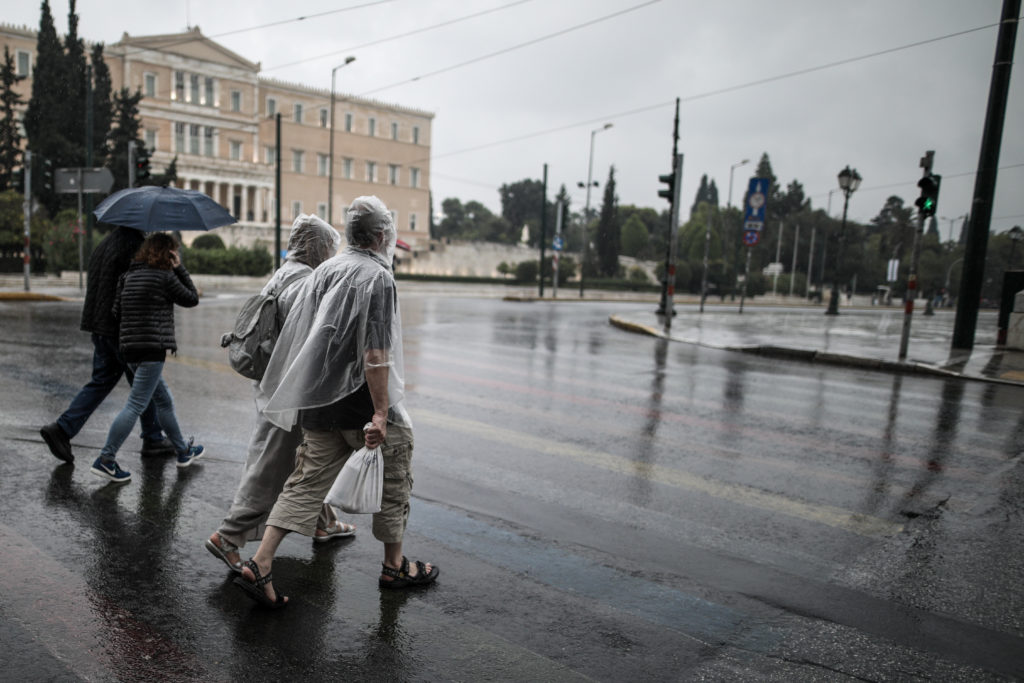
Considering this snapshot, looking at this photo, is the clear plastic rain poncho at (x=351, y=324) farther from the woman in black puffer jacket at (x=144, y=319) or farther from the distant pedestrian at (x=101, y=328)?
the distant pedestrian at (x=101, y=328)

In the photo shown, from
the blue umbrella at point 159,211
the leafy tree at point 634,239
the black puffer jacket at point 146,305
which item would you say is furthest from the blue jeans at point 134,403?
the leafy tree at point 634,239

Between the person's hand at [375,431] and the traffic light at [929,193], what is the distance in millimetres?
12164

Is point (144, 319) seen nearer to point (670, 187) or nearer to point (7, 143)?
A: point (670, 187)

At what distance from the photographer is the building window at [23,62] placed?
54.9m

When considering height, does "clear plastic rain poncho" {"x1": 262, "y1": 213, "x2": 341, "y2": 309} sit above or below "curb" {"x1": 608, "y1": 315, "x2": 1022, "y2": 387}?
above

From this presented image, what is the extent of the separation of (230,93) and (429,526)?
6926 centimetres

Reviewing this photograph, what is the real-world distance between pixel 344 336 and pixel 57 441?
3.03 meters

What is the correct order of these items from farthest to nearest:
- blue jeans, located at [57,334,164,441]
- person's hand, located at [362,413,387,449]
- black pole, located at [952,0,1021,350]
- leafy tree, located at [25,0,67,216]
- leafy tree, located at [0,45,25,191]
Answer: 1. leafy tree, located at [0,45,25,191]
2. leafy tree, located at [25,0,67,216]
3. black pole, located at [952,0,1021,350]
4. blue jeans, located at [57,334,164,441]
5. person's hand, located at [362,413,387,449]

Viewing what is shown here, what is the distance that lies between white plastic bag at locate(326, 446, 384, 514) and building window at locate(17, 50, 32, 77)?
221ft

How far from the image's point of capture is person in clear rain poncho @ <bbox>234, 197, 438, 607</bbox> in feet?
10.1

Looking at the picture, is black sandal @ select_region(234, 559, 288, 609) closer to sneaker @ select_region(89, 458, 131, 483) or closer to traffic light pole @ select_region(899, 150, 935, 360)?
sneaker @ select_region(89, 458, 131, 483)

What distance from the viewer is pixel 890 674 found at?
2.73m

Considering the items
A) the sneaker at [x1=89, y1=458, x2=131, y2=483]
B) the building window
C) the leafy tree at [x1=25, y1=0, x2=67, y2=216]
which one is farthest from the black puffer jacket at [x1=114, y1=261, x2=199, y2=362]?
the building window

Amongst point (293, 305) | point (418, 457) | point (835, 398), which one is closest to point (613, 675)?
point (293, 305)
